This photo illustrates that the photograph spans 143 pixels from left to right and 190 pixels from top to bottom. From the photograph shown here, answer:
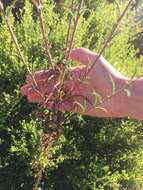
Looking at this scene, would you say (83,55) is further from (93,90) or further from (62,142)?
(62,142)

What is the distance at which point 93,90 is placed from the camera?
1442mm

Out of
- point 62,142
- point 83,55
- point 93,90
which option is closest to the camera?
point 93,90

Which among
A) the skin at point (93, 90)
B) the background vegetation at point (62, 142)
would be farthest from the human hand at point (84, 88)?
the background vegetation at point (62, 142)

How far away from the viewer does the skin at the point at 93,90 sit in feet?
4.80

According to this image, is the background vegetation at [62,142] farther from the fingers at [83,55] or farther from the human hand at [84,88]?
the fingers at [83,55]

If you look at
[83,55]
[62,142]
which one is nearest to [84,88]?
[83,55]

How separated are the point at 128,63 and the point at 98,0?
2.23m

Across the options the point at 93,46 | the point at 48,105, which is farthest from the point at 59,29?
the point at 48,105

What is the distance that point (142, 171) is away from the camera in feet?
12.5

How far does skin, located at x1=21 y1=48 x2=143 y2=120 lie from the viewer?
4.80 ft

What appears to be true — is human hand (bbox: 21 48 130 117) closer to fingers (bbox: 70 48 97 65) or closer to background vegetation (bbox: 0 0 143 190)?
fingers (bbox: 70 48 97 65)

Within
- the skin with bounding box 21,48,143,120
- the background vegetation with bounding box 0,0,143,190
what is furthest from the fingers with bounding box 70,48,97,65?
the background vegetation with bounding box 0,0,143,190

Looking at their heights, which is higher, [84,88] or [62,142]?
[84,88]

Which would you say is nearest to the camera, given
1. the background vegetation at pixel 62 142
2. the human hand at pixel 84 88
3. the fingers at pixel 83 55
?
the human hand at pixel 84 88
